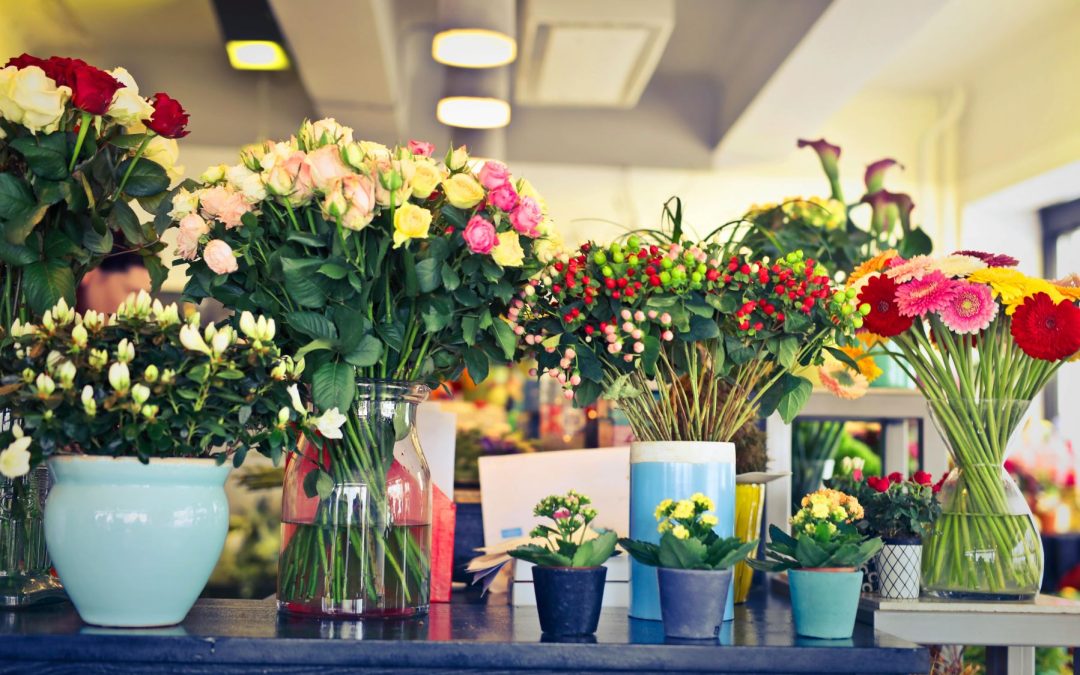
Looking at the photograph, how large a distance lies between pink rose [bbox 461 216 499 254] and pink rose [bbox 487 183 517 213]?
0.04m

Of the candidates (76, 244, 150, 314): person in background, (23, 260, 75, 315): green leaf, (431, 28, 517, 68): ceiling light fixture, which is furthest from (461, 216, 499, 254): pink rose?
(76, 244, 150, 314): person in background

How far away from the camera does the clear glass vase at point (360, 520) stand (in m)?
1.17

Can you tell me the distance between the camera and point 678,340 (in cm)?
123

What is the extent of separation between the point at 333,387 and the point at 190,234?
0.78 feet

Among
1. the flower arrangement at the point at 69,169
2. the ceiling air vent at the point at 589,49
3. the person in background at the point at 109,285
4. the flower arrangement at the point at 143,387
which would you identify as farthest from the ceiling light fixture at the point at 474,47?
the flower arrangement at the point at 143,387

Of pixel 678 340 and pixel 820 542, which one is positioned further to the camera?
pixel 678 340

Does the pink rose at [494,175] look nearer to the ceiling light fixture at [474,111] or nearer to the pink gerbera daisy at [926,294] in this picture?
the pink gerbera daisy at [926,294]

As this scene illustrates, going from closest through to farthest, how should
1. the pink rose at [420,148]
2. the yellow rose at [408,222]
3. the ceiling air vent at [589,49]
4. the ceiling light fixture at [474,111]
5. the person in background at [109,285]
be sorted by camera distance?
1. the yellow rose at [408,222]
2. the pink rose at [420,148]
3. the ceiling air vent at [589,49]
4. the ceiling light fixture at [474,111]
5. the person in background at [109,285]

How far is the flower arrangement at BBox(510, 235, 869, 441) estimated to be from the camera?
1.19m

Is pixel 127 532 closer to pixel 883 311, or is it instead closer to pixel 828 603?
pixel 828 603

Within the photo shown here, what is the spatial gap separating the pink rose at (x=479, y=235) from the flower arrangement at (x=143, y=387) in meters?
0.21

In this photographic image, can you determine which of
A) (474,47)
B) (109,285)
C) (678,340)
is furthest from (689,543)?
(109,285)

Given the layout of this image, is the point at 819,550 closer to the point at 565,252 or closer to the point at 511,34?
the point at 565,252

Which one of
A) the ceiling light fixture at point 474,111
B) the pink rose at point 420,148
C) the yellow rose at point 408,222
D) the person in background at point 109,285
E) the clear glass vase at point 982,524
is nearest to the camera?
the yellow rose at point 408,222
